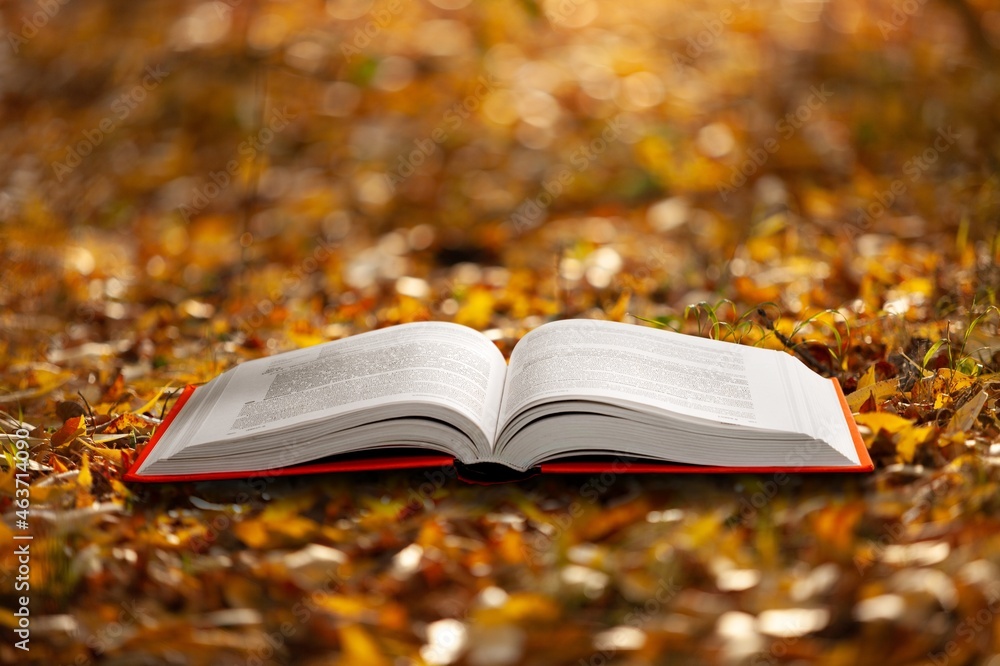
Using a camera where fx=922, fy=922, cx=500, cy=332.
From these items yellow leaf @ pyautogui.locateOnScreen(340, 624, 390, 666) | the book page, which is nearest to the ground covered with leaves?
yellow leaf @ pyautogui.locateOnScreen(340, 624, 390, 666)

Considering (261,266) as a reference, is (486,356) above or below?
above

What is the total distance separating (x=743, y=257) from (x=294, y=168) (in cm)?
214

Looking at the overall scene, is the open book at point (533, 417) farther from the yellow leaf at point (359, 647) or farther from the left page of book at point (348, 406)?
the yellow leaf at point (359, 647)

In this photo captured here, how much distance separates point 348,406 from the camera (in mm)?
1326

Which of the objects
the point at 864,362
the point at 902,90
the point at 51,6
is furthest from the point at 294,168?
the point at 864,362

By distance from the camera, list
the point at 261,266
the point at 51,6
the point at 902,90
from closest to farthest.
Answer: the point at 261,266 < the point at 902,90 < the point at 51,6

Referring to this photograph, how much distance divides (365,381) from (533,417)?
0.90ft

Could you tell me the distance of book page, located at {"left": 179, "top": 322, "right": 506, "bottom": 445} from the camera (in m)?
1.33

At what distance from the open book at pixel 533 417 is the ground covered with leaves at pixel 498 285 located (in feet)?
0.17

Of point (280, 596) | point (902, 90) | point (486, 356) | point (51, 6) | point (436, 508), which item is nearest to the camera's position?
point (280, 596)

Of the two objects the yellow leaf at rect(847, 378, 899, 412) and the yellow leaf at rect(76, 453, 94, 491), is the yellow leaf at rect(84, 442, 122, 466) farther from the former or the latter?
the yellow leaf at rect(847, 378, 899, 412)

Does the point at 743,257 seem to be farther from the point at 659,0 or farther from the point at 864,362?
the point at 659,0

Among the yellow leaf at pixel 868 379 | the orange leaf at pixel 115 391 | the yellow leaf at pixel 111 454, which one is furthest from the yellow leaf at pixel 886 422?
the orange leaf at pixel 115 391

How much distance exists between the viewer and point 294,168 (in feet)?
12.9
